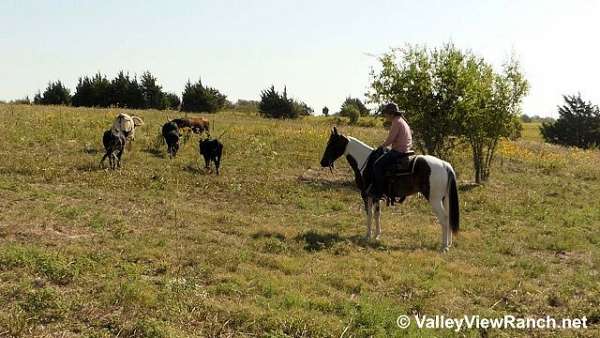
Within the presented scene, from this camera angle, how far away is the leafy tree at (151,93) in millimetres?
A: 52438

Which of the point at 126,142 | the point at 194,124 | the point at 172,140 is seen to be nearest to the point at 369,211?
the point at 172,140

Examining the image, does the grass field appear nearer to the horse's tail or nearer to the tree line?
the horse's tail

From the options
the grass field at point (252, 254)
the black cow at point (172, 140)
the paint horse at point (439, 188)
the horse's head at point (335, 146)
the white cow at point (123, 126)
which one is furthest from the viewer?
the black cow at point (172, 140)

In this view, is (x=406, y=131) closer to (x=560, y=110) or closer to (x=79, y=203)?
(x=79, y=203)

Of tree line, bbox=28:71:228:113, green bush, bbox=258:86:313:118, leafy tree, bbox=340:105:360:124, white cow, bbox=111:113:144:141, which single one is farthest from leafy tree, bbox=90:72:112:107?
white cow, bbox=111:113:144:141

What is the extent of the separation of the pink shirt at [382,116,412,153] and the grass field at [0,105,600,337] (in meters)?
Result: 2.40

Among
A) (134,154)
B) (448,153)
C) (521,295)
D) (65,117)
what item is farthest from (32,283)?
(65,117)

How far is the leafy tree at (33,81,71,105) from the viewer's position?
2064 inches

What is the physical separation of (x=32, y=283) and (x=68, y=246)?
1.86m

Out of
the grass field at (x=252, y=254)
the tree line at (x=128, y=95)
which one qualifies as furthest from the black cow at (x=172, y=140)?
the tree line at (x=128, y=95)

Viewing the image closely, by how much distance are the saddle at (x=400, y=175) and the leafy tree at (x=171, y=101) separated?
136 ft

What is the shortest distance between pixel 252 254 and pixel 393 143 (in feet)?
14.9

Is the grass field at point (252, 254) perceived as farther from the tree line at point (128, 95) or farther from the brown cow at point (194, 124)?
the tree line at point (128, 95)

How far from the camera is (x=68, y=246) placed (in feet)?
31.7
